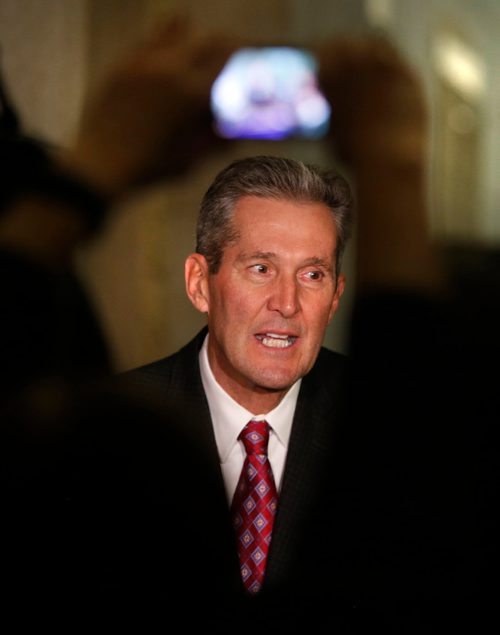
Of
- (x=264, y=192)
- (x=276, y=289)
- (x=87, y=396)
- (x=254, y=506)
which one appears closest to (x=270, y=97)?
(x=264, y=192)

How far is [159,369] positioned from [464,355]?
0.65 metres

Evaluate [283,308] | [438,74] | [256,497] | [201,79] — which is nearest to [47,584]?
[256,497]

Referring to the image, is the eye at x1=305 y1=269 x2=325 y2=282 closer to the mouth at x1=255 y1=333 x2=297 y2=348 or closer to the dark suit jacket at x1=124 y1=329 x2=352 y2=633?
the mouth at x1=255 y1=333 x2=297 y2=348

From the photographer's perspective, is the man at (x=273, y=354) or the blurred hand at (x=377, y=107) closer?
the man at (x=273, y=354)

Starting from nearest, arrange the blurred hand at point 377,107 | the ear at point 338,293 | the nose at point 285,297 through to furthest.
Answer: the nose at point 285,297 → the ear at point 338,293 → the blurred hand at point 377,107

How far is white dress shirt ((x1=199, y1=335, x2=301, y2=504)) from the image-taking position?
1.60 m

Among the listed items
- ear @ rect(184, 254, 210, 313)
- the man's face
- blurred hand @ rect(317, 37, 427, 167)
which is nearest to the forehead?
the man's face

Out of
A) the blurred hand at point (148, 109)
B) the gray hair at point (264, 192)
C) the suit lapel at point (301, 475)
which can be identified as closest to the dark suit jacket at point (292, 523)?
the suit lapel at point (301, 475)

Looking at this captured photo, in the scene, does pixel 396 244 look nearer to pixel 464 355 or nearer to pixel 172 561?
pixel 464 355

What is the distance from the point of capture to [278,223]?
1.49 meters

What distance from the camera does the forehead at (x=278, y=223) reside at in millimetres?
1490

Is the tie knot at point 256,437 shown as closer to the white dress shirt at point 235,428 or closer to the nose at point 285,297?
the white dress shirt at point 235,428

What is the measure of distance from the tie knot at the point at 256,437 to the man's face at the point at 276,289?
81mm

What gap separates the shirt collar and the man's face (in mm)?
67
